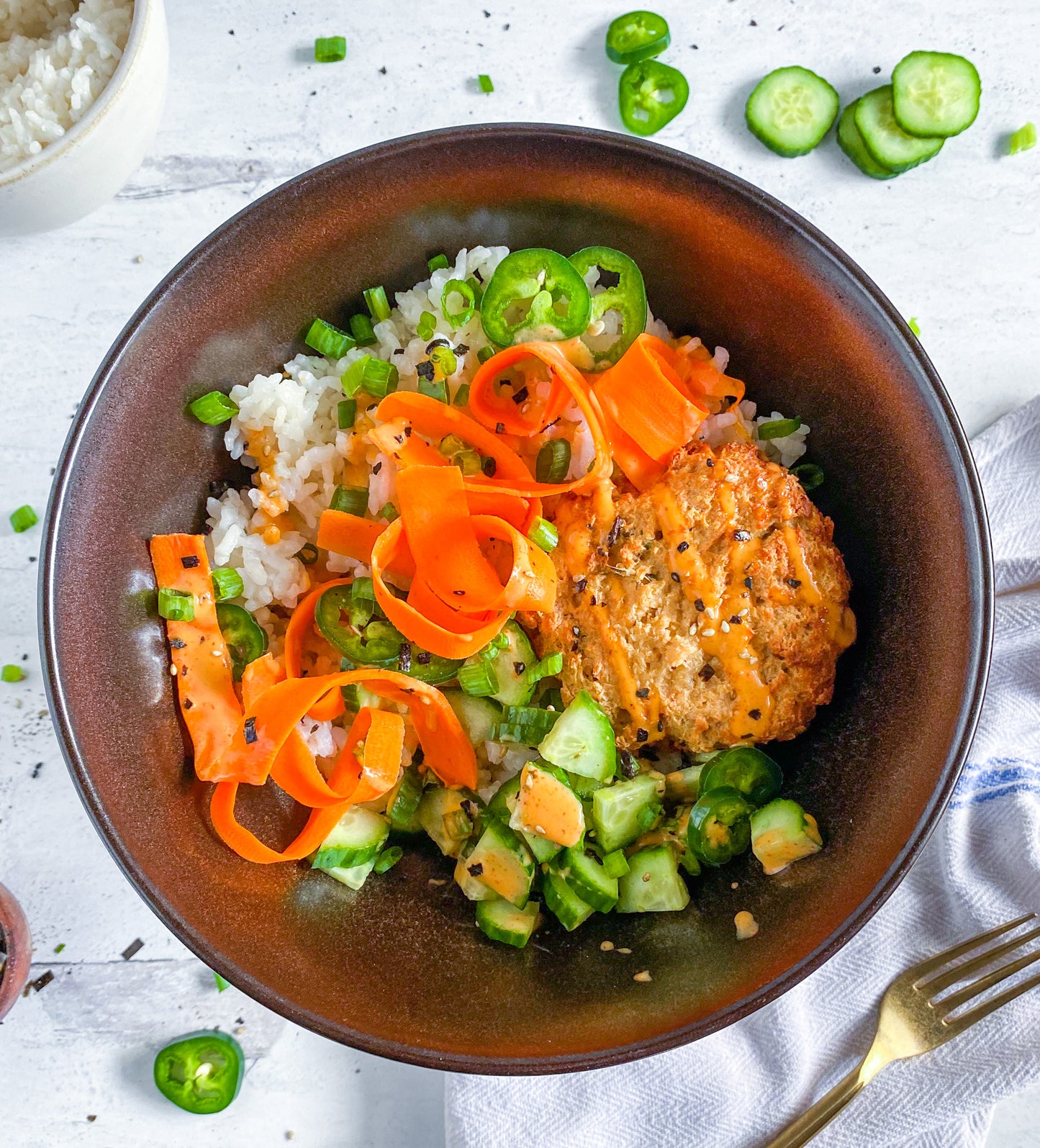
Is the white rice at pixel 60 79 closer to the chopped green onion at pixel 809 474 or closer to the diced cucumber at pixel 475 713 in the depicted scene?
the diced cucumber at pixel 475 713

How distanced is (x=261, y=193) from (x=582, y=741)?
6.46 feet

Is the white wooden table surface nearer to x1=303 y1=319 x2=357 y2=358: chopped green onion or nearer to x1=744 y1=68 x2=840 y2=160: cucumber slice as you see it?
x1=744 y1=68 x2=840 y2=160: cucumber slice

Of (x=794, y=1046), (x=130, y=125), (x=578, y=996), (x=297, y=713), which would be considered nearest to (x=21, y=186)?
(x=130, y=125)

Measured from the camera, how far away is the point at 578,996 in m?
2.35

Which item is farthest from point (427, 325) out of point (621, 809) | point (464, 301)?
point (621, 809)

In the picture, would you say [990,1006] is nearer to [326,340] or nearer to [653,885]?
[653,885]

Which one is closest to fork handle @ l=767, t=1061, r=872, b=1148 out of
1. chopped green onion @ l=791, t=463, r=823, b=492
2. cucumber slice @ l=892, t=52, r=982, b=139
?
chopped green onion @ l=791, t=463, r=823, b=492

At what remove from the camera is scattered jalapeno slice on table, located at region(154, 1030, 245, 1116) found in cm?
288

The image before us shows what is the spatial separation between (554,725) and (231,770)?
0.74m

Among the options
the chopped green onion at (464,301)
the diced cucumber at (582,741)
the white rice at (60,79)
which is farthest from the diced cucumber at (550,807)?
the white rice at (60,79)

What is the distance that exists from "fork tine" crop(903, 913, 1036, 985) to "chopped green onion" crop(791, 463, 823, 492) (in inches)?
52.0

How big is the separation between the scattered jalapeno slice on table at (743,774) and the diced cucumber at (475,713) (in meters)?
0.52

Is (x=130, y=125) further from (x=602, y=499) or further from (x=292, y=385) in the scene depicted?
(x=602, y=499)

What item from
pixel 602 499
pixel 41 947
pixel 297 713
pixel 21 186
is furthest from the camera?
pixel 41 947
